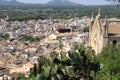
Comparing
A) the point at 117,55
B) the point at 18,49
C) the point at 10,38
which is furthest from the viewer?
the point at 10,38

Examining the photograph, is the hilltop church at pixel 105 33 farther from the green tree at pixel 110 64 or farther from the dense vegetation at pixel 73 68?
the dense vegetation at pixel 73 68

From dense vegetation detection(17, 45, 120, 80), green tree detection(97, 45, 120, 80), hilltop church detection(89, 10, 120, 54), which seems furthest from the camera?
hilltop church detection(89, 10, 120, 54)

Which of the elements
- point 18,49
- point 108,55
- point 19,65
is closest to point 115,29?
point 108,55

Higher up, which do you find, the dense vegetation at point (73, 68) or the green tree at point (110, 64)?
the dense vegetation at point (73, 68)

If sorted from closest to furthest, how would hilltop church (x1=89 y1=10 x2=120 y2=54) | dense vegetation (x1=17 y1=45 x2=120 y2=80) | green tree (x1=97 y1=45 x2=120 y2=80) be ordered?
dense vegetation (x1=17 y1=45 x2=120 y2=80)
green tree (x1=97 y1=45 x2=120 y2=80)
hilltop church (x1=89 y1=10 x2=120 y2=54)

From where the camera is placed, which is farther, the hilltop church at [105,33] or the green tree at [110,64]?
the hilltop church at [105,33]

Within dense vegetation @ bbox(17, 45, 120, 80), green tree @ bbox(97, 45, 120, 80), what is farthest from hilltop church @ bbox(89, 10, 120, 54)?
dense vegetation @ bbox(17, 45, 120, 80)

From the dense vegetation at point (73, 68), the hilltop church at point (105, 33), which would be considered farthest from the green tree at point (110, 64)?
the dense vegetation at point (73, 68)

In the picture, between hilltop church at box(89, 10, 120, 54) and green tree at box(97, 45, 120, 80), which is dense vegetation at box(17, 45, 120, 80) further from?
hilltop church at box(89, 10, 120, 54)

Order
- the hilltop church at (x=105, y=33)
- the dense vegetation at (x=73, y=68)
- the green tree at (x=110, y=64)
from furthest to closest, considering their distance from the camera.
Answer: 1. the hilltop church at (x=105, y=33)
2. the green tree at (x=110, y=64)
3. the dense vegetation at (x=73, y=68)

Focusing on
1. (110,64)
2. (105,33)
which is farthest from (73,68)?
(105,33)

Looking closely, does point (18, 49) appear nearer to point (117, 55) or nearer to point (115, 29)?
point (115, 29)

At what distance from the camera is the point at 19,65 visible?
7475cm

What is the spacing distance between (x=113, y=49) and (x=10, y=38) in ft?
334
